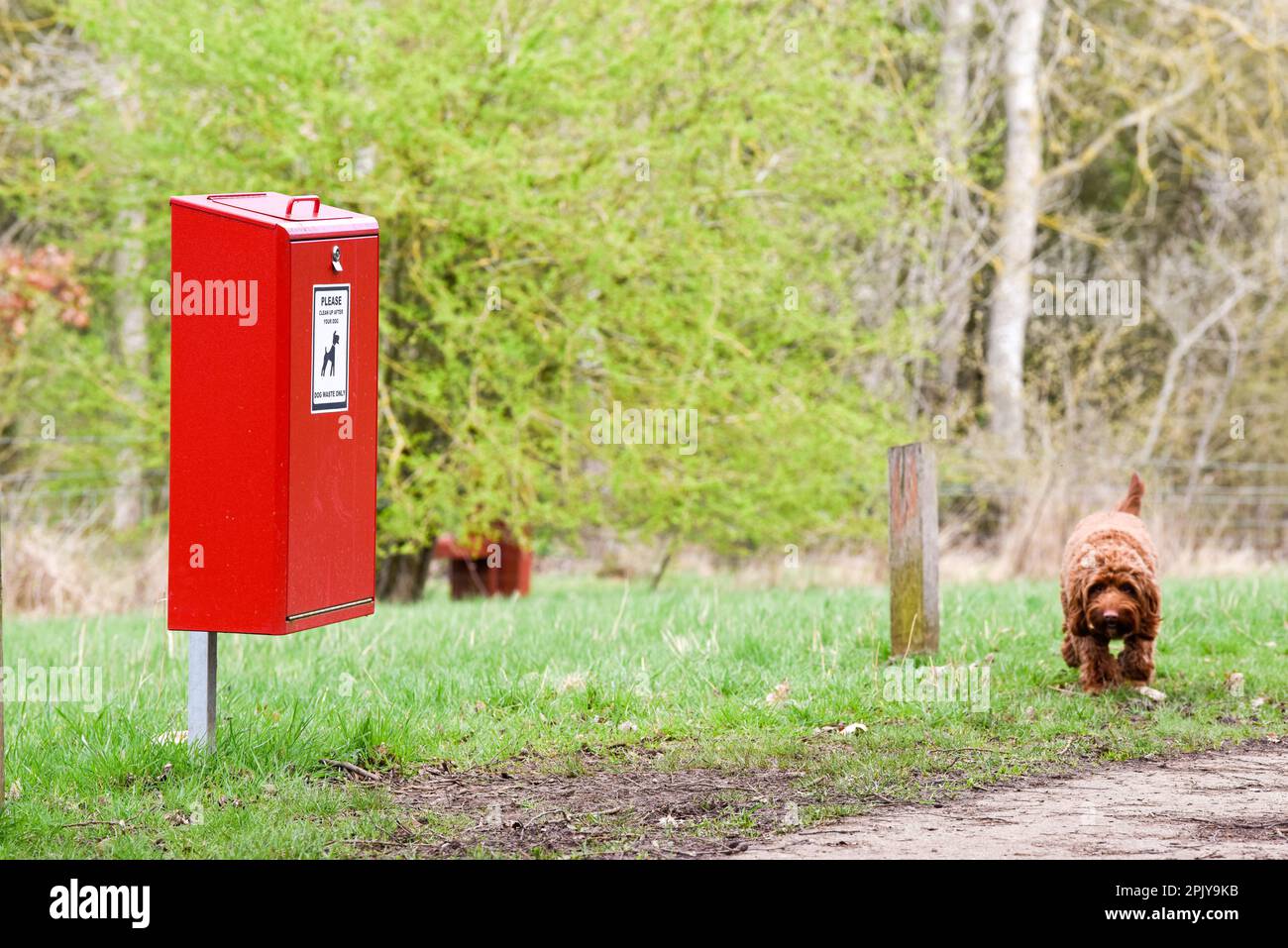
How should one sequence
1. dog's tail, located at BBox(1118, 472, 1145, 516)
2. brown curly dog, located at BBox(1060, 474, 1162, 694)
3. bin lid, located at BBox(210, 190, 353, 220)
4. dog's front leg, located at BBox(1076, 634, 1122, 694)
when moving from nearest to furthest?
bin lid, located at BBox(210, 190, 353, 220)
brown curly dog, located at BBox(1060, 474, 1162, 694)
dog's front leg, located at BBox(1076, 634, 1122, 694)
dog's tail, located at BBox(1118, 472, 1145, 516)

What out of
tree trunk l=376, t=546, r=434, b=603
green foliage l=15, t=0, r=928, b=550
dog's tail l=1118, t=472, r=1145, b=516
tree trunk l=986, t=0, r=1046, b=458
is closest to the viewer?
dog's tail l=1118, t=472, r=1145, b=516

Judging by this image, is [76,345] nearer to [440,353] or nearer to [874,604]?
[440,353]

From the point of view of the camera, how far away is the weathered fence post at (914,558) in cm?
786

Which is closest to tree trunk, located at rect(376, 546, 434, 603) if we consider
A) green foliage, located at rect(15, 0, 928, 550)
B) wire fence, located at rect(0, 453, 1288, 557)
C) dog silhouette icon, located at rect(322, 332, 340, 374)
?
green foliage, located at rect(15, 0, 928, 550)

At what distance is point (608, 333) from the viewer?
1380 cm

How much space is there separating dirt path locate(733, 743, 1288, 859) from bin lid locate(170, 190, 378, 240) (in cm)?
257

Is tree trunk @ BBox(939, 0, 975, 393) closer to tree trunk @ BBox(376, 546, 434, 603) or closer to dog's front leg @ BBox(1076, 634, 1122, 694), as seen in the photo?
tree trunk @ BBox(376, 546, 434, 603)

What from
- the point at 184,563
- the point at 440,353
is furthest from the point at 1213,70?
the point at 184,563

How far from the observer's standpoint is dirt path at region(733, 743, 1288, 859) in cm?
461

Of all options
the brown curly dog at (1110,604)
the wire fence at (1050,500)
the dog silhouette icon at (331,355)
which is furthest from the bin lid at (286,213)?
the wire fence at (1050,500)

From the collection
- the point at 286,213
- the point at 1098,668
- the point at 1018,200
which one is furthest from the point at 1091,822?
the point at 1018,200

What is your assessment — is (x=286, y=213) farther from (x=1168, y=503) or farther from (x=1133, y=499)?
(x=1168, y=503)

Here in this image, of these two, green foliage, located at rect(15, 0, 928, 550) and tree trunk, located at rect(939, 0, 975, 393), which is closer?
green foliage, located at rect(15, 0, 928, 550)

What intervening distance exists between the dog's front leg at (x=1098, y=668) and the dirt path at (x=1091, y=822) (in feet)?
4.48
